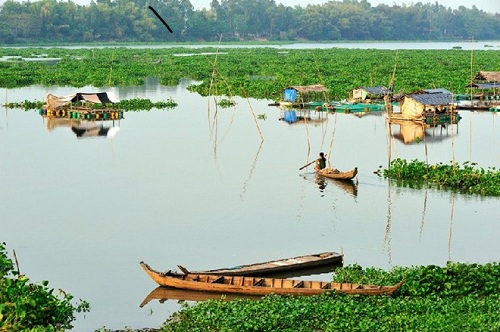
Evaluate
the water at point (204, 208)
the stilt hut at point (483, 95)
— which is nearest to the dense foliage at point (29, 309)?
the water at point (204, 208)

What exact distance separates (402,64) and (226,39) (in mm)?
86942

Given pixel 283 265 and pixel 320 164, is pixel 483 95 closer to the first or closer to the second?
pixel 320 164

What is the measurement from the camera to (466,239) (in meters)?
20.2

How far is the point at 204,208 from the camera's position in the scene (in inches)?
924

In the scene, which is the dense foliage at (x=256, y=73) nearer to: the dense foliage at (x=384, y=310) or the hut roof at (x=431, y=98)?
the hut roof at (x=431, y=98)

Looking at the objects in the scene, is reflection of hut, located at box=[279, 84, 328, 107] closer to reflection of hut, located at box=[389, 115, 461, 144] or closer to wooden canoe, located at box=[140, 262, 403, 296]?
reflection of hut, located at box=[389, 115, 461, 144]

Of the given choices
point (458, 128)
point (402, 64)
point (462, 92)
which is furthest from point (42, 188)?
point (402, 64)

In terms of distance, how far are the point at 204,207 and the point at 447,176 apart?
718 centimetres

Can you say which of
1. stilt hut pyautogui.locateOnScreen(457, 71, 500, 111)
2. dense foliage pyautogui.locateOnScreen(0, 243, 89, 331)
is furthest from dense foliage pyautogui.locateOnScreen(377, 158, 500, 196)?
stilt hut pyautogui.locateOnScreen(457, 71, 500, 111)

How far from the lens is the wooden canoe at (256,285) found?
15.0 meters

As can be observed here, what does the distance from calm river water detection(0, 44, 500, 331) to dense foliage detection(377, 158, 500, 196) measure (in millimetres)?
662

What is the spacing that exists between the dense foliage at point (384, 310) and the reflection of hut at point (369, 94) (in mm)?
29777

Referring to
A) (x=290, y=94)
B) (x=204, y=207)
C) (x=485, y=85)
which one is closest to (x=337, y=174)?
(x=204, y=207)

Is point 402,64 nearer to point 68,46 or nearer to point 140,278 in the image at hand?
point 140,278
